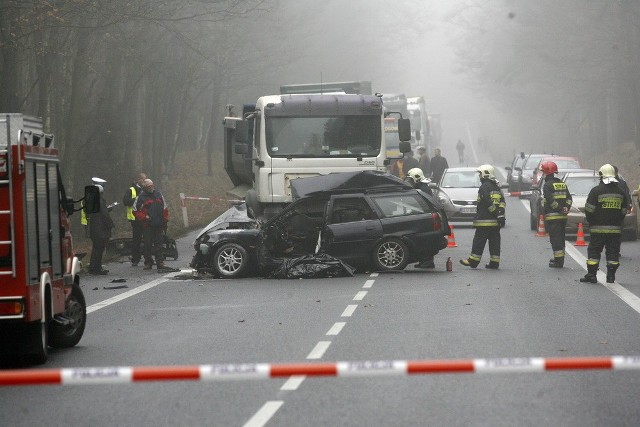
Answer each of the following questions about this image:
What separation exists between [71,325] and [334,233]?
8999mm

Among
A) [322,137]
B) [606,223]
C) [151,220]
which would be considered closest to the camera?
[606,223]

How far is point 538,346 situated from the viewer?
489 inches

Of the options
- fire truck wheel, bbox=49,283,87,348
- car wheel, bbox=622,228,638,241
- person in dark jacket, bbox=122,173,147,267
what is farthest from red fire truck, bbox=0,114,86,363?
car wheel, bbox=622,228,638,241

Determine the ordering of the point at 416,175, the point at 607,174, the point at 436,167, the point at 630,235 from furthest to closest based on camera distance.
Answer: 1. the point at 436,167
2. the point at 630,235
3. the point at 416,175
4. the point at 607,174

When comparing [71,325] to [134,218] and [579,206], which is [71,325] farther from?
[579,206]

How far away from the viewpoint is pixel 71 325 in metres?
13.1

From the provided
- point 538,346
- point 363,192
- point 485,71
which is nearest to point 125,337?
point 538,346

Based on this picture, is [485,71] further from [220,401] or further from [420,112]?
[220,401]

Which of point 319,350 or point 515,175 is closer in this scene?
point 319,350

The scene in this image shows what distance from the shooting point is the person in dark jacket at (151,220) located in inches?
941

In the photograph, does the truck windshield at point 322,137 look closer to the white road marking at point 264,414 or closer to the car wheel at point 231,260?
the car wheel at point 231,260

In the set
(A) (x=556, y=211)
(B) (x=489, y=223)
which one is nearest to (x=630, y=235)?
(A) (x=556, y=211)

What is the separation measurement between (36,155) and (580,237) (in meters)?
18.2

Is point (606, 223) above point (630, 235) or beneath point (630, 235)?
above
